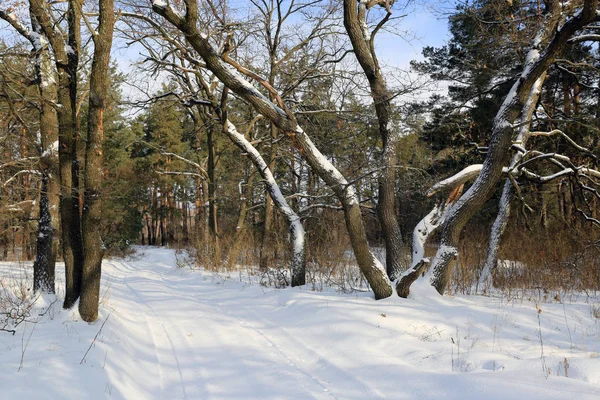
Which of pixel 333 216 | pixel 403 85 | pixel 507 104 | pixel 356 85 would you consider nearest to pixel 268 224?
pixel 333 216

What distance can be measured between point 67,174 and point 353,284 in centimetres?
562

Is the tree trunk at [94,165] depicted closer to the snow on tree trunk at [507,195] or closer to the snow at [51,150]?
the snow at [51,150]

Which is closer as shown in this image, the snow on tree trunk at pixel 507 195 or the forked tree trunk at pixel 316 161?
the forked tree trunk at pixel 316 161

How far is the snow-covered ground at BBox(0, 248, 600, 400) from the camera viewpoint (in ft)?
11.9

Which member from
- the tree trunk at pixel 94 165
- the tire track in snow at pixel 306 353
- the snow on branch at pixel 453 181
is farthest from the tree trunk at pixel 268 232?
the tree trunk at pixel 94 165

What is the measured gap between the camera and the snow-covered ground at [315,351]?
3.62 metres

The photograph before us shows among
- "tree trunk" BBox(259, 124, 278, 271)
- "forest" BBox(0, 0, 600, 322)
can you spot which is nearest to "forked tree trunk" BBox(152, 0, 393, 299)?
"forest" BBox(0, 0, 600, 322)

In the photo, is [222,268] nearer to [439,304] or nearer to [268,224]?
[268,224]

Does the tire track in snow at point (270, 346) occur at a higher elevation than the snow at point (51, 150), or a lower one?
lower

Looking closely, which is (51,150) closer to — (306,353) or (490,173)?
(306,353)

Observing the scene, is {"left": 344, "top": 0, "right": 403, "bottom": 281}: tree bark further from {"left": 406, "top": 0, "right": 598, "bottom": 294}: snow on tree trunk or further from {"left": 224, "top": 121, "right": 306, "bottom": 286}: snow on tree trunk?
{"left": 224, "top": 121, "right": 306, "bottom": 286}: snow on tree trunk

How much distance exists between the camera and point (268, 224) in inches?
570

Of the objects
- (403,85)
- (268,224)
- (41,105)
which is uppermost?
(403,85)

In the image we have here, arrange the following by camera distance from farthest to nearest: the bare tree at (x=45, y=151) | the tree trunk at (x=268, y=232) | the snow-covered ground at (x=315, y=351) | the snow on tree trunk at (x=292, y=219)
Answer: the tree trunk at (x=268, y=232) → the snow on tree trunk at (x=292, y=219) → the bare tree at (x=45, y=151) → the snow-covered ground at (x=315, y=351)
